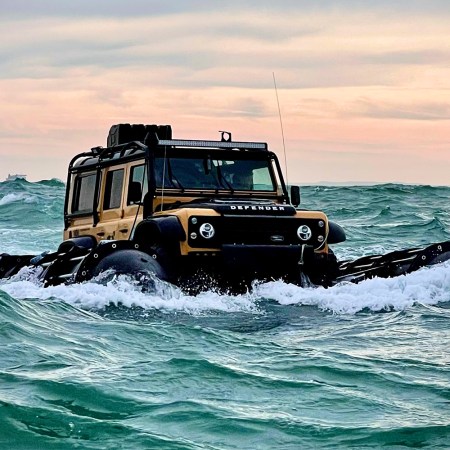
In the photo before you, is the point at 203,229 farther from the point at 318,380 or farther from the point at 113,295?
the point at 318,380

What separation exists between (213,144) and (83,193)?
7.78 feet

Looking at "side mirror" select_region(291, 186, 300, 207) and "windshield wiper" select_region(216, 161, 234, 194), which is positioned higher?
"windshield wiper" select_region(216, 161, 234, 194)

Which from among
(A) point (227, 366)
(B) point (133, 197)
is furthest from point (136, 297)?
(A) point (227, 366)

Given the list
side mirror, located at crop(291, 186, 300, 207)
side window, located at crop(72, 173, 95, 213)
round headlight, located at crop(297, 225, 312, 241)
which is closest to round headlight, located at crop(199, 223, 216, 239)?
round headlight, located at crop(297, 225, 312, 241)

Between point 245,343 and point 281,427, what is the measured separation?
2.97 m

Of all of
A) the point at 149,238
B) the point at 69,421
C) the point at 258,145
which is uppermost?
the point at 258,145

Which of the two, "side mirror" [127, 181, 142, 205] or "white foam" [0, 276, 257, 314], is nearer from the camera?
"white foam" [0, 276, 257, 314]

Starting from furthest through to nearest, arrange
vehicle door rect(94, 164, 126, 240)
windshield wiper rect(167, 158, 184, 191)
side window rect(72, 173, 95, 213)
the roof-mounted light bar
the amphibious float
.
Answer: side window rect(72, 173, 95, 213)
vehicle door rect(94, 164, 126, 240)
the roof-mounted light bar
windshield wiper rect(167, 158, 184, 191)
the amphibious float

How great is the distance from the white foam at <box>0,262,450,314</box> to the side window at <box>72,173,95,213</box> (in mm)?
2676

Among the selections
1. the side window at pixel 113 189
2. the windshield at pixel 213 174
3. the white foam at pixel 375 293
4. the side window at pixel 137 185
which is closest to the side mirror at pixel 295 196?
the windshield at pixel 213 174

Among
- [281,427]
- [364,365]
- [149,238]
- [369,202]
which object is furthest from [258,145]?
[369,202]

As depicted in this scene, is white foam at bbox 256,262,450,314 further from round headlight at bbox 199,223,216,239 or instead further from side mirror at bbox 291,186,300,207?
side mirror at bbox 291,186,300,207

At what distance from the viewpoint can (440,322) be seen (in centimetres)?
1114

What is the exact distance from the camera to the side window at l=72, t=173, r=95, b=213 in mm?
15781
